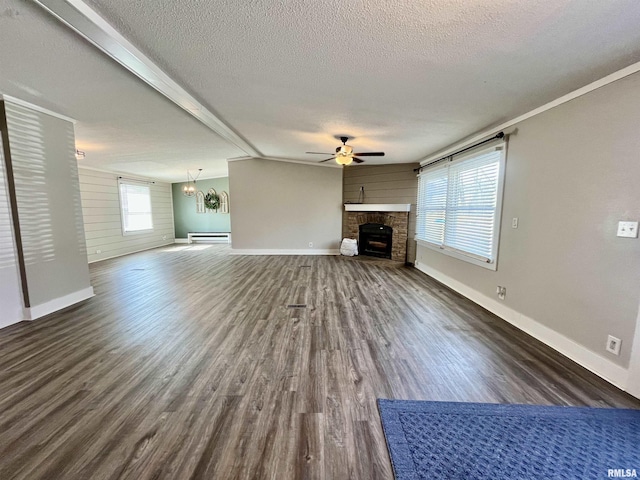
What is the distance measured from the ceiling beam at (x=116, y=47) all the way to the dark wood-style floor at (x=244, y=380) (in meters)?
2.48

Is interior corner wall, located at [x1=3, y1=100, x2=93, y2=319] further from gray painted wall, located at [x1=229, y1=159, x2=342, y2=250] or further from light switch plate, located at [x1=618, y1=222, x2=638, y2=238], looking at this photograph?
light switch plate, located at [x1=618, y1=222, x2=638, y2=238]

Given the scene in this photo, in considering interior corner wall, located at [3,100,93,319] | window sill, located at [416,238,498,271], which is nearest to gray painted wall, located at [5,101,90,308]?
interior corner wall, located at [3,100,93,319]

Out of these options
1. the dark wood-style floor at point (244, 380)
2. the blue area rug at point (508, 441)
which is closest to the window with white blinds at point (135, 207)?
the dark wood-style floor at point (244, 380)

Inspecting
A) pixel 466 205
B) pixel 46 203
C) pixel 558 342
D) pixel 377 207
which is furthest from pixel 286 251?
pixel 558 342

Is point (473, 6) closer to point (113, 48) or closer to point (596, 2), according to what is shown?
point (596, 2)

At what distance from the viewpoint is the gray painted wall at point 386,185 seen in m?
6.39

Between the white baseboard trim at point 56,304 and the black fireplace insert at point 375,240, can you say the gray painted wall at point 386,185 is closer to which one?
the black fireplace insert at point 375,240

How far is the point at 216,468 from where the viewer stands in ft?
4.41

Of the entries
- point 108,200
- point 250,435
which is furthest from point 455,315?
point 108,200

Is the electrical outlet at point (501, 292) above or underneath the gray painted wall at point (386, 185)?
underneath

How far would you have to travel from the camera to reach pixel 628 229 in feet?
6.47

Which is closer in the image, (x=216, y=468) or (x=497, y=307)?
(x=216, y=468)

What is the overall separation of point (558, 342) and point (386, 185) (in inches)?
191

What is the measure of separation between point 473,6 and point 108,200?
8952 mm
